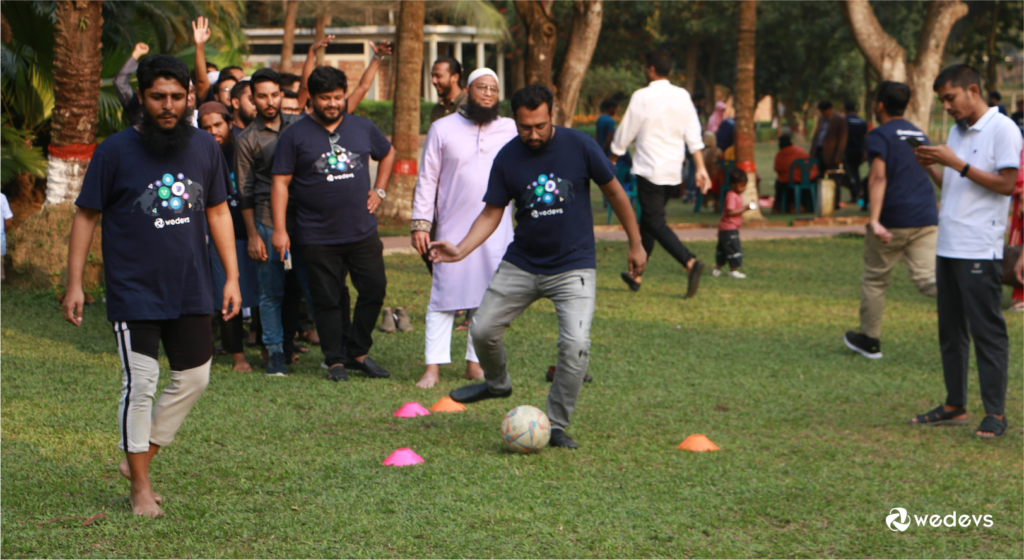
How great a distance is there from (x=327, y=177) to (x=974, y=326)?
3.95 m

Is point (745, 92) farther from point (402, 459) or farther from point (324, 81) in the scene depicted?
point (402, 459)

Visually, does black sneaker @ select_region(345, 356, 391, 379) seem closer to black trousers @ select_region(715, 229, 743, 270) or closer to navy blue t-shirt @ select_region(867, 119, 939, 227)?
navy blue t-shirt @ select_region(867, 119, 939, 227)

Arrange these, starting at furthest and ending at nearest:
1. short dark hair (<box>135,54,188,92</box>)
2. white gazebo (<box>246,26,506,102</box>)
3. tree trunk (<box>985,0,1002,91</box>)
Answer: white gazebo (<box>246,26,506,102</box>) < tree trunk (<box>985,0,1002,91</box>) < short dark hair (<box>135,54,188,92</box>)

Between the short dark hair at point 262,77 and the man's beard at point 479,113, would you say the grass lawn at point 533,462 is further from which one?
the short dark hair at point 262,77

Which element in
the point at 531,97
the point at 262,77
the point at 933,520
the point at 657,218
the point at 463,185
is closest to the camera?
the point at 933,520

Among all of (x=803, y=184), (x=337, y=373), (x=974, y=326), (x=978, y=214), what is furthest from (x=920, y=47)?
(x=337, y=373)

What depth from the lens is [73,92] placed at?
9266 millimetres

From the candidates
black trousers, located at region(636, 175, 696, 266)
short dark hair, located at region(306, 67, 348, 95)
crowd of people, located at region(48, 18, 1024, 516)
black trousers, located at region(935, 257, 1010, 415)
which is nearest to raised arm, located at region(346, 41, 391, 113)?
crowd of people, located at region(48, 18, 1024, 516)

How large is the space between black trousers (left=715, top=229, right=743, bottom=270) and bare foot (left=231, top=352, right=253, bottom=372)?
20.1 feet

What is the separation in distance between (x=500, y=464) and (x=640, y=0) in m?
40.1

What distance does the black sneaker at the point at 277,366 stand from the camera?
6898 mm

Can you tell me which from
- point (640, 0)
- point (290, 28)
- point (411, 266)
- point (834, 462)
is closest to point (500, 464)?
point (834, 462)

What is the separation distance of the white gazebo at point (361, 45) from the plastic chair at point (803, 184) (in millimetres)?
27703

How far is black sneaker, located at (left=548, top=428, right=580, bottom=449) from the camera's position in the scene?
17.3 feet
